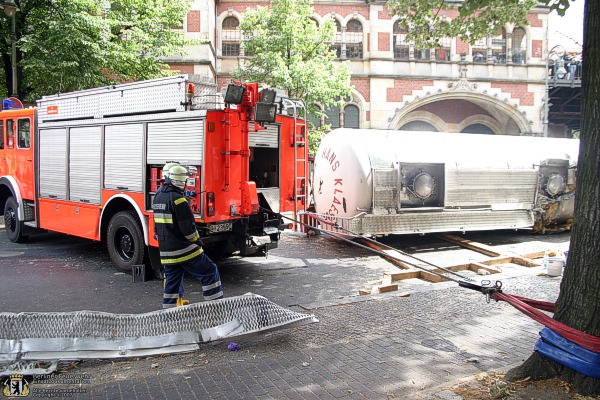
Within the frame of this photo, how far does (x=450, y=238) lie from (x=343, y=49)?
54.1 feet

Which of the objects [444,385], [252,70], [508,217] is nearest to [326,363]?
[444,385]

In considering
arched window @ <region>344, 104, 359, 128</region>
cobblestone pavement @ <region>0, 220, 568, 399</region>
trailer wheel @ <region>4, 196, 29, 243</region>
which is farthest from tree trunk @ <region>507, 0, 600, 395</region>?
arched window @ <region>344, 104, 359, 128</region>

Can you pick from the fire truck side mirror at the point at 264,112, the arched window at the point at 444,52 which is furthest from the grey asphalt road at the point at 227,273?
the arched window at the point at 444,52

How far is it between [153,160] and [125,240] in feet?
5.12

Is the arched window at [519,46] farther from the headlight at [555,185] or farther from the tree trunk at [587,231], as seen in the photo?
the tree trunk at [587,231]

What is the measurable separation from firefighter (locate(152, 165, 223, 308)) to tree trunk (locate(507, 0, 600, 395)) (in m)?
3.41

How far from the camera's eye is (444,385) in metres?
4.05

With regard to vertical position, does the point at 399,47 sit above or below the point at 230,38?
below

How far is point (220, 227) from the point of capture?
7.32 metres

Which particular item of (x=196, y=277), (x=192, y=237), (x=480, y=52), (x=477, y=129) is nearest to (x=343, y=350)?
(x=196, y=277)

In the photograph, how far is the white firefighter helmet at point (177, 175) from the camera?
18.4ft

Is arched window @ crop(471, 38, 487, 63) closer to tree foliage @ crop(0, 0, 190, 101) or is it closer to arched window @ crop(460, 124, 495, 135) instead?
arched window @ crop(460, 124, 495, 135)

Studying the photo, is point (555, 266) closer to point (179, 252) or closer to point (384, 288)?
point (384, 288)

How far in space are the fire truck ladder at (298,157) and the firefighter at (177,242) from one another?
3.21 meters
